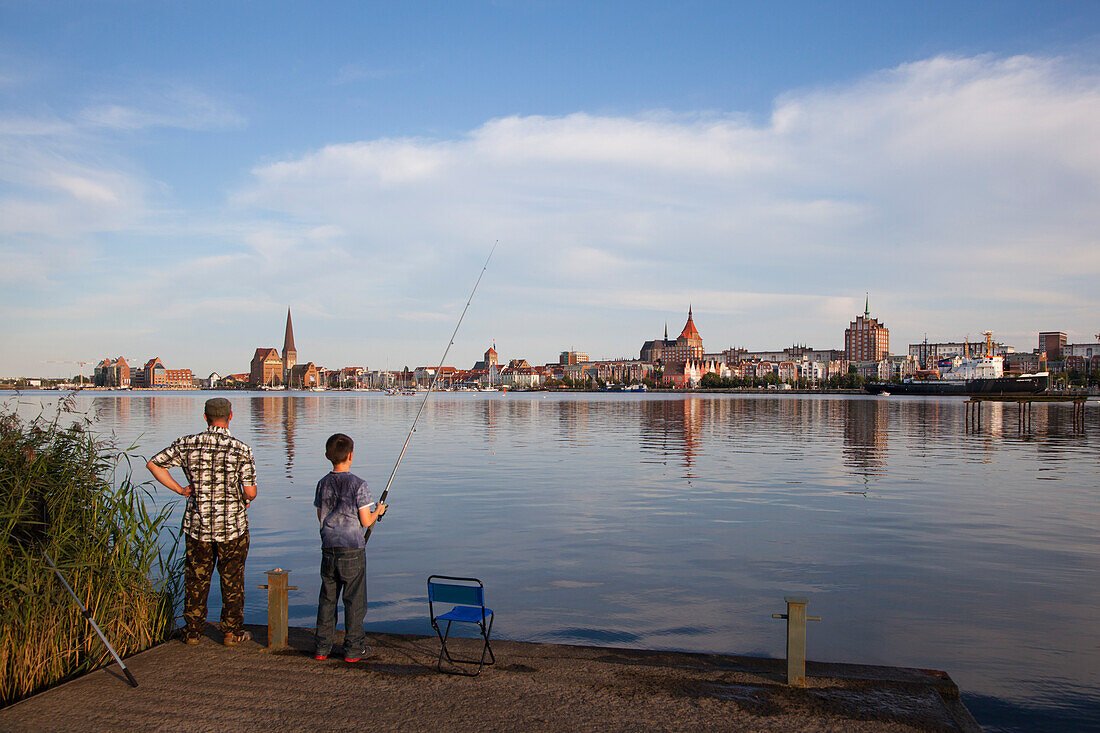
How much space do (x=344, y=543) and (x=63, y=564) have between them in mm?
2373

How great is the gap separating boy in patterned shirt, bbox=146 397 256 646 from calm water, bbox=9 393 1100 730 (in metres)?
3.24

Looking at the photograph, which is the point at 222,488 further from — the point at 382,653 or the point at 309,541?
the point at 309,541

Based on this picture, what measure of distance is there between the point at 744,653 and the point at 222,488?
6097 millimetres

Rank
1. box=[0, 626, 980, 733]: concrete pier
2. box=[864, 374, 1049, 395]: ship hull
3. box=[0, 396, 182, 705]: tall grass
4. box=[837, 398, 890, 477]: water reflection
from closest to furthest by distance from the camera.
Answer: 1. box=[0, 626, 980, 733]: concrete pier
2. box=[0, 396, 182, 705]: tall grass
3. box=[837, 398, 890, 477]: water reflection
4. box=[864, 374, 1049, 395]: ship hull

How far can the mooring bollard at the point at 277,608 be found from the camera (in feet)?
23.1

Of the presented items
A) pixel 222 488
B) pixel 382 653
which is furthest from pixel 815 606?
pixel 222 488

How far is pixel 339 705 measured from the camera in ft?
19.5

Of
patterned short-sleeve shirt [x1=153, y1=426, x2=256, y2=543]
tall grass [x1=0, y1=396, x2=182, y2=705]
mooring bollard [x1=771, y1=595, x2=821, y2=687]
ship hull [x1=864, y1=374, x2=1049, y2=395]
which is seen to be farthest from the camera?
ship hull [x1=864, y1=374, x2=1049, y2=395]

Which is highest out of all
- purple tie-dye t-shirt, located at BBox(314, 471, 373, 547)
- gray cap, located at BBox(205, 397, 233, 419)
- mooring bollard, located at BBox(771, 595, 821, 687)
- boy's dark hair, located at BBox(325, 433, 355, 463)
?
gray cap, located at BBox(205, 397, 233, 419)

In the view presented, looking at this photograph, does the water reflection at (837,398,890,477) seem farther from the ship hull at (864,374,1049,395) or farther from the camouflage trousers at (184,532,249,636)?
the ship hull at (864,374,1049,395)

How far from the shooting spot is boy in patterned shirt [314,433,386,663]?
6.73 meters

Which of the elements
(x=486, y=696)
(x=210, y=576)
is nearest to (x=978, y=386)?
(x=486, y=696)

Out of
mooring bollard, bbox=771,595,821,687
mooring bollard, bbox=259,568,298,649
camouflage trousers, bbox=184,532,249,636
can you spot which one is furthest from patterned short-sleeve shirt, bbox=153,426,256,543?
mooring bollard, bbox=771,595,821,687

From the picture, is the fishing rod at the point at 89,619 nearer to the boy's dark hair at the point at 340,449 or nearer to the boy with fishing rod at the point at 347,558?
the boy with fishing rod at the point at 347,558
